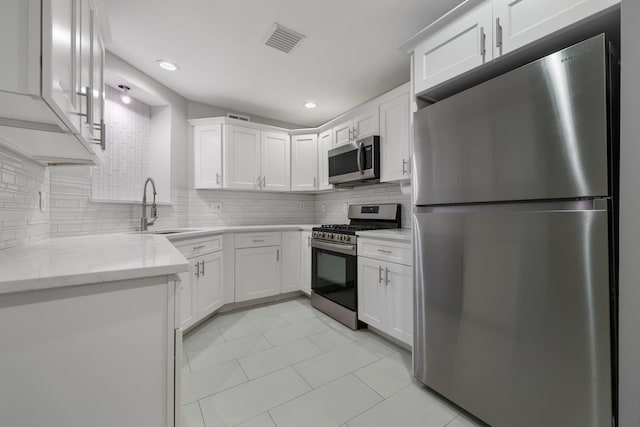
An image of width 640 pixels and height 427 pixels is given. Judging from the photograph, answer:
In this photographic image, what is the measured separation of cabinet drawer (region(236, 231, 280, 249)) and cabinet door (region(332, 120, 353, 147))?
1361 millimetres

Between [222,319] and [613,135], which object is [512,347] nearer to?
[613,135]

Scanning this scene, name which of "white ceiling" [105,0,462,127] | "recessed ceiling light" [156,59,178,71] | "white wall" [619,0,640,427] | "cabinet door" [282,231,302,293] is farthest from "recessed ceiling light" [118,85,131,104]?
"white wall" [619,0,640,427]

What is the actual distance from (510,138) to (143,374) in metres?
1.71

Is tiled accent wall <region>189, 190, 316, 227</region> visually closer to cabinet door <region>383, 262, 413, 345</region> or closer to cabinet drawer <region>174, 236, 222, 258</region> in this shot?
cabinet drawer <region>174, 236, 222, 258</region>

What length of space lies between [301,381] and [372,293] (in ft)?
2.94

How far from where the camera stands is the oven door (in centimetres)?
245

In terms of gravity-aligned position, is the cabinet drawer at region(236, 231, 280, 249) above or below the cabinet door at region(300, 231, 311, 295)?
above

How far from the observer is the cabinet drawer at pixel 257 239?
2.92 meters

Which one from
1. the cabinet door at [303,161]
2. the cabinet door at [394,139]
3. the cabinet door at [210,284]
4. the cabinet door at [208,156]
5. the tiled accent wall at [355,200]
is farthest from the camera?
the cabinet door at [303,161]

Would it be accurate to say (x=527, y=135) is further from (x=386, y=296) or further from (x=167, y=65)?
(x=167, y=65)

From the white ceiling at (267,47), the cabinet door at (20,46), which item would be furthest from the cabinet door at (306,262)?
the cabinet door at (20,46)

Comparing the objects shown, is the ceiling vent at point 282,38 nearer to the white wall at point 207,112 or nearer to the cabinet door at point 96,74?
the cabinet door at point 96,74

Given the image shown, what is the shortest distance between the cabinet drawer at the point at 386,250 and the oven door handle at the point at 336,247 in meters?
0.09

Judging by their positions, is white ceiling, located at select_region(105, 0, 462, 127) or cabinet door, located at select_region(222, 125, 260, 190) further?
cabinet door, located at select_region(222, 125, 260, 190)
